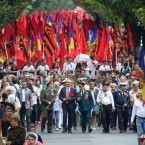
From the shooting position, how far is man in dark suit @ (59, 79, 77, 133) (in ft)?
109

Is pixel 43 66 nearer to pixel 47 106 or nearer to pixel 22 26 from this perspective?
pixel 22 26

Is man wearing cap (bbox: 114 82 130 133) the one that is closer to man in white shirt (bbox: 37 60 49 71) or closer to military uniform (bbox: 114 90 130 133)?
military uniform (bbox: 114 90 130 133)


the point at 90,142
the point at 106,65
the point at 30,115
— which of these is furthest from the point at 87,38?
the point at 90,142

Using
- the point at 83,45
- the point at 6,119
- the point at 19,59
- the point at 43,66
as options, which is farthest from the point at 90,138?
the point at 83,45

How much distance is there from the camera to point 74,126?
3453 cm

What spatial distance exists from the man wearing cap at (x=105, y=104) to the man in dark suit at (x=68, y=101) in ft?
2.65

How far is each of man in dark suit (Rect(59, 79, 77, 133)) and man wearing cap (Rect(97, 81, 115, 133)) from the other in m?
0.81

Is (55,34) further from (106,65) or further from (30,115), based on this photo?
(30,115)

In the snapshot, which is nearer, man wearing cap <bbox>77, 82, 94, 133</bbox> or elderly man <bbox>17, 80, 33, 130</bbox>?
man wearing cap <bbox>77, 82, 94, 133</bbox>

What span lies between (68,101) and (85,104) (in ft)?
1.70

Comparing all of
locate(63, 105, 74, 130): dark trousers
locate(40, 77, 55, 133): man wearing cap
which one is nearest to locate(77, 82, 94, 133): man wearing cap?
locate(63, 105, 74, 130): dark trousers

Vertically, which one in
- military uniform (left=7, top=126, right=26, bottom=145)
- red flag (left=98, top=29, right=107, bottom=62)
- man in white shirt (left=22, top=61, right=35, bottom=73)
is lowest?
military uniform (left=7, top=126, right=26, bottom=145)

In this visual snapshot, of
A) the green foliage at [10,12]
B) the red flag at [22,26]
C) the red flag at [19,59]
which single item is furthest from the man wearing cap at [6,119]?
the red flag at [22,26]

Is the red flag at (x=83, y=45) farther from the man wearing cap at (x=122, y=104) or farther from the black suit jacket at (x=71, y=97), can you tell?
the black suit jacket at (x=71, y=97)
